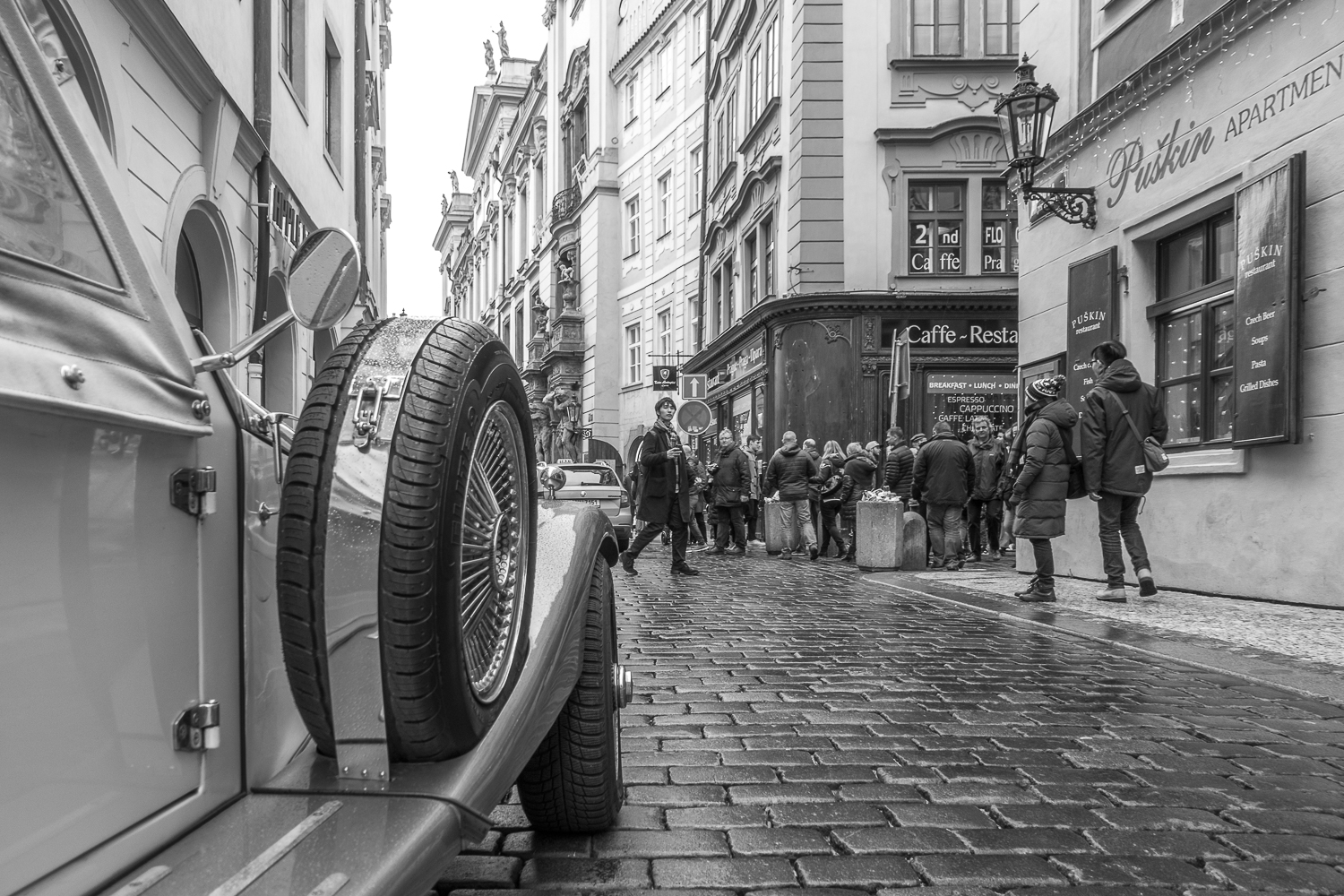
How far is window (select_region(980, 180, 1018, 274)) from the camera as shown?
21.5 metres

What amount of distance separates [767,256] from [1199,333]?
1480cm

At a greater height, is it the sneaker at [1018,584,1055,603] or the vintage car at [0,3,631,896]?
the vintage car at [0,3,631,896]

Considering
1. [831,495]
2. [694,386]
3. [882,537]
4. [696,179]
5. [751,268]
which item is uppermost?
[696,179]

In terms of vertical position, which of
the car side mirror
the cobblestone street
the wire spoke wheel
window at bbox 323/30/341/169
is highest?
window at bbox 323/30/341/169

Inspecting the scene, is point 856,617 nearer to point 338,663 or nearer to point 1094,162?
point 1094,162

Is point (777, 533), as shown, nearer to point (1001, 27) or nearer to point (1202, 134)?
point (1202, 134)

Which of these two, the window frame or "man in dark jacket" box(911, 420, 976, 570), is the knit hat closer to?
"man in dark jacket" box(911, 420, 976, 570)

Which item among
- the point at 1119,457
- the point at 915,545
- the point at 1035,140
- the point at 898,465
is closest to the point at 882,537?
the point at 915,545

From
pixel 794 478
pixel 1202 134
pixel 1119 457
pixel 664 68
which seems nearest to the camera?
pixel 1119 457

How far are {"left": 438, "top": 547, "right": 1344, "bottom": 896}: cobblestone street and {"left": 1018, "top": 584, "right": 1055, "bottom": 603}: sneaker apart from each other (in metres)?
2.62

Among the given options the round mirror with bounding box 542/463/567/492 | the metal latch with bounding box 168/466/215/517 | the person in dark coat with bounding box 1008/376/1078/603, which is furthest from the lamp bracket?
the metal latch with bounding box 168/466/215/517

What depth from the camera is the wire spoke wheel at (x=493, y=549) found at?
6.40 ft

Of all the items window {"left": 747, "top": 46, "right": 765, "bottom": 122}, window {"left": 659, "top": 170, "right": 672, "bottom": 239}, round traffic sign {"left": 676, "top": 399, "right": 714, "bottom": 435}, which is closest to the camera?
round traffic sign {"left": 676, "top": 399, "right": 714, "bottom": 435}

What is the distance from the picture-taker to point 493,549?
6.93 feet
